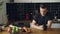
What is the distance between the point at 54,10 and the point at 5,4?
1.38 meters

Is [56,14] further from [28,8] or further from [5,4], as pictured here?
[5,4]

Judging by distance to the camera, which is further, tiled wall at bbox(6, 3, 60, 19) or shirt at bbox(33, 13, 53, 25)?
tiled wall at bbox(6, 3, 60, 19)

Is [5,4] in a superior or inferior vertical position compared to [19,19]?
superior

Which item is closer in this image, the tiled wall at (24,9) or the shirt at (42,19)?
the shirt at (42,19)

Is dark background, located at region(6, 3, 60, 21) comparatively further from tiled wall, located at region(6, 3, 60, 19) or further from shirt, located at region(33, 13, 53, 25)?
shirt, located at region(33, 13, 53, 25)

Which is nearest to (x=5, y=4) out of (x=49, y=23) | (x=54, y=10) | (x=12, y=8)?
(x=12, y=8)

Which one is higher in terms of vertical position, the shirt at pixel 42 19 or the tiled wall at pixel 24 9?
the tiled wall at pixel 24 9

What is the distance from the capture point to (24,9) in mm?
4480

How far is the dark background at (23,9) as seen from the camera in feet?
14.5

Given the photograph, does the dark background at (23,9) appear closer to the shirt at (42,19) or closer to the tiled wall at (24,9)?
the tiled wall at (24,9)

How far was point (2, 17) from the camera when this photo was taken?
13.5 feet

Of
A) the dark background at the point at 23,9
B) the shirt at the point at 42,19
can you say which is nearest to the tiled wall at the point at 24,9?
the dark background at the point at 23,9

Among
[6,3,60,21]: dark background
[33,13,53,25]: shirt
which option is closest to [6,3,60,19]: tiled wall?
[6,3,60,21]: dark background

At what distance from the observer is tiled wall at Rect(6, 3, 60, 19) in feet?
14.5
